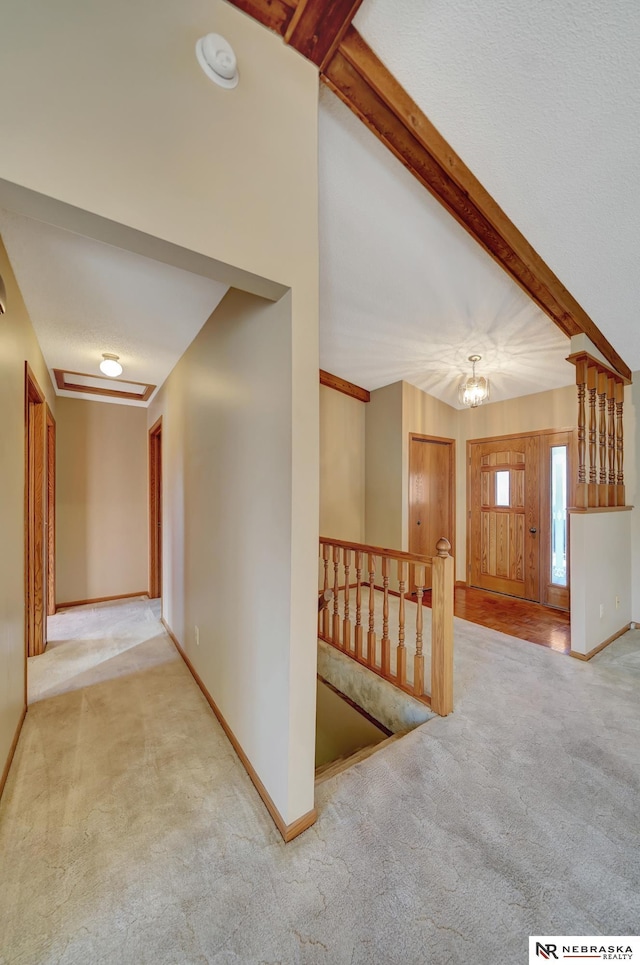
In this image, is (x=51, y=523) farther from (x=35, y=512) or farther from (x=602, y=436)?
(x=602, y=436)

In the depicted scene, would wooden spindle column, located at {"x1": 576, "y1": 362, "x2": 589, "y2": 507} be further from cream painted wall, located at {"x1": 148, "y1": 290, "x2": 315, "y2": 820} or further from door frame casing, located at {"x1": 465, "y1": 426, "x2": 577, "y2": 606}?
cream painted wall, located at {"x1": 148, "y1": 290, "x2": 315, "y2": 820}

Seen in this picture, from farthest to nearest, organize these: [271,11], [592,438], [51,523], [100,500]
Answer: [100,500] → [51,523] → [592,438] → [271,11]

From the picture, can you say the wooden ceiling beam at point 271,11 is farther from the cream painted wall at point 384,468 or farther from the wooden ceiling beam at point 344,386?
the cream painted wall at point 384,468

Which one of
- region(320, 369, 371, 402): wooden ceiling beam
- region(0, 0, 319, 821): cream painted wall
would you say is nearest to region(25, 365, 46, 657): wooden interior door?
region(0, 0, 319, 821): cream painted wall

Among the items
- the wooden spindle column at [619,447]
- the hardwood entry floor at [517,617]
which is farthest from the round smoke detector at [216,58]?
the hardwood entry floor at [517,617]

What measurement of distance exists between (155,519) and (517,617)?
426cm

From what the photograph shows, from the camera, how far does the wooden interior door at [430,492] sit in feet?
14.8

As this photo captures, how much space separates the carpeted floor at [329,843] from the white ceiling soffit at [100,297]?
2.29 metres

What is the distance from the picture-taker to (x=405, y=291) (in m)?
2.64

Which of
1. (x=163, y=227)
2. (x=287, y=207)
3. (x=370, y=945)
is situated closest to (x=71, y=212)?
(x=163, y=227)

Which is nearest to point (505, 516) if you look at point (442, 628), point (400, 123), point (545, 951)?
point (442, 628)

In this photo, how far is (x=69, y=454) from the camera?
13.5ft

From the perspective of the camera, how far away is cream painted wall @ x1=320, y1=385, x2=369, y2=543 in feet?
14.5

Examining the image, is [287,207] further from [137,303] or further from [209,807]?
[209,807]
